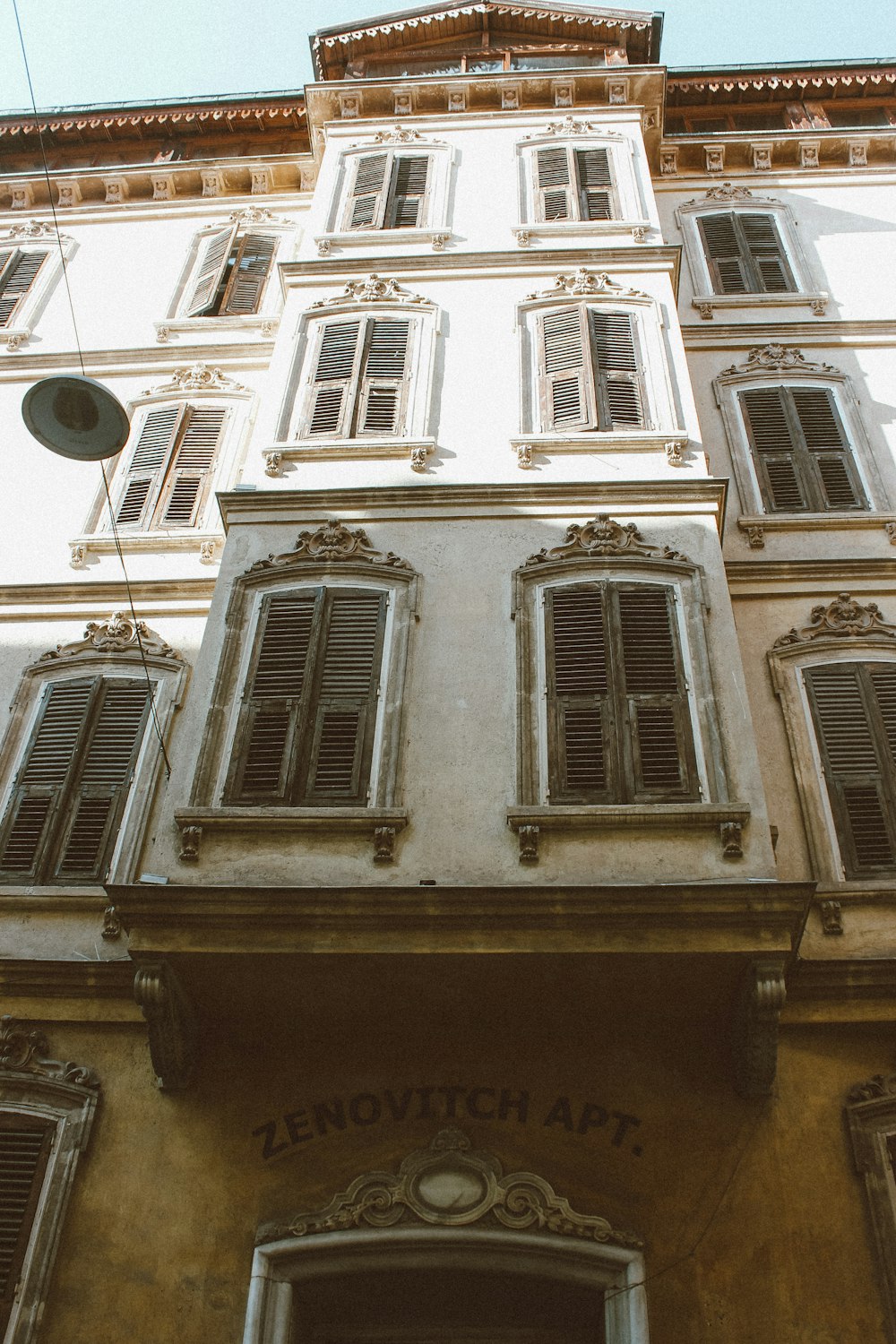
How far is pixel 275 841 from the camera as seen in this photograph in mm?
8711

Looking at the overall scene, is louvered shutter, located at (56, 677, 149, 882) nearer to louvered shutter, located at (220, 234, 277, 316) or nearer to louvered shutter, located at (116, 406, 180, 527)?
louvered shutter, located at (116, 406, 180, 527)

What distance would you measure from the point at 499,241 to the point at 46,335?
5931mm

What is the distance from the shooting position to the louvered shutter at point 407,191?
1577 cm

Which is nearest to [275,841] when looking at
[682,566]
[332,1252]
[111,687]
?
[332,1252]

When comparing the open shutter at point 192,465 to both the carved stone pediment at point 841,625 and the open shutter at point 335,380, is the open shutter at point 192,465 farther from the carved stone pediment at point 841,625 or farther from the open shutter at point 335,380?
the carved stone pediment at point 841,625

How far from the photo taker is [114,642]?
1159cm

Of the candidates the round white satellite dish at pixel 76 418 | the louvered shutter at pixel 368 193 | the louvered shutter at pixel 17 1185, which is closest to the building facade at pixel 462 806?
the louvered shutter at pixel 17 1185

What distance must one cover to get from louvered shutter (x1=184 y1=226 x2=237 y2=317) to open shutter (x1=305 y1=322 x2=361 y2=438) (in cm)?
297

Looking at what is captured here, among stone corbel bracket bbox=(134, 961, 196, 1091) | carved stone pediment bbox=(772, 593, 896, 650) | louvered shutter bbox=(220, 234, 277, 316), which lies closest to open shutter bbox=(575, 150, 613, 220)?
louvered shutter bbox=(220, 234, 277, 316)

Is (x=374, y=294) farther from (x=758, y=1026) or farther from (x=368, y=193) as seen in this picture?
(x=758, y=1026)

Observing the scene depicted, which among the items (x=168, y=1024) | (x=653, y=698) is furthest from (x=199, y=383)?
(x=168, y=1024)

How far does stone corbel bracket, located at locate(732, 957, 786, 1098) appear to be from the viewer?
25.5 feet

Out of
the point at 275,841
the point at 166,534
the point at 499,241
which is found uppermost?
the point at 499,241

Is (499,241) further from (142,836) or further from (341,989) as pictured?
(341,989)
